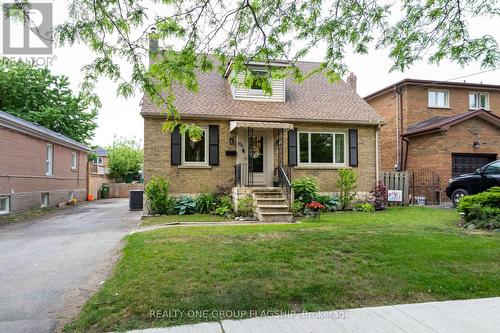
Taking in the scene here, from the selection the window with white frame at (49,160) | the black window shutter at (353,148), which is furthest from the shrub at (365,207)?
the window with white frame at (49,160)

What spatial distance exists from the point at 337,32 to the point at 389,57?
1140mm

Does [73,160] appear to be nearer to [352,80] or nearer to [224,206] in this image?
[224,206]

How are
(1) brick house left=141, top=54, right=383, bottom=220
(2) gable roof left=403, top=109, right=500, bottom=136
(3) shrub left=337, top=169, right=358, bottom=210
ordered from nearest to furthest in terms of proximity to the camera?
(1) brick house left=141, top=54, right=383, bottom=220 < (3) shrub left=337, top=169, right=358, bottom=210 < (2) gable roof left=403, top=109, right=500, bottom=136

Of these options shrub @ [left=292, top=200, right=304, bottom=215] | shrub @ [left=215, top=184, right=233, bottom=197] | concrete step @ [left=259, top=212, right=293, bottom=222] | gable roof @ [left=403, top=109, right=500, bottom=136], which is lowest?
concrete step @ [left=259, top=212, right=293, bottom=222]

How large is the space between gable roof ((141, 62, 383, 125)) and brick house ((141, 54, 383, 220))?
39mm

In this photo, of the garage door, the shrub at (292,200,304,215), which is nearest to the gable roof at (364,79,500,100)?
the garage door

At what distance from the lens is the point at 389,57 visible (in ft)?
22.1

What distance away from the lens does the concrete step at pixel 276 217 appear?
1074cm

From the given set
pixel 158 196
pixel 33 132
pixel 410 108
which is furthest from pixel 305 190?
pixel 33 132

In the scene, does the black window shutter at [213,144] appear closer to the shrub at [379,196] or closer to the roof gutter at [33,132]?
the shrub at [379,196]

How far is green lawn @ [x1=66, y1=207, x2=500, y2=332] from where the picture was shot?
3836 millimetres

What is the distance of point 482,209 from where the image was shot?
8.83 m

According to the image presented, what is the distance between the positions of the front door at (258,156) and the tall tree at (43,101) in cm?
1550

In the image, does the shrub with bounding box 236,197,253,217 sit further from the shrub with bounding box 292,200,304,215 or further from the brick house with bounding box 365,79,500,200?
the brick house with bounding box 365,79,500,200
